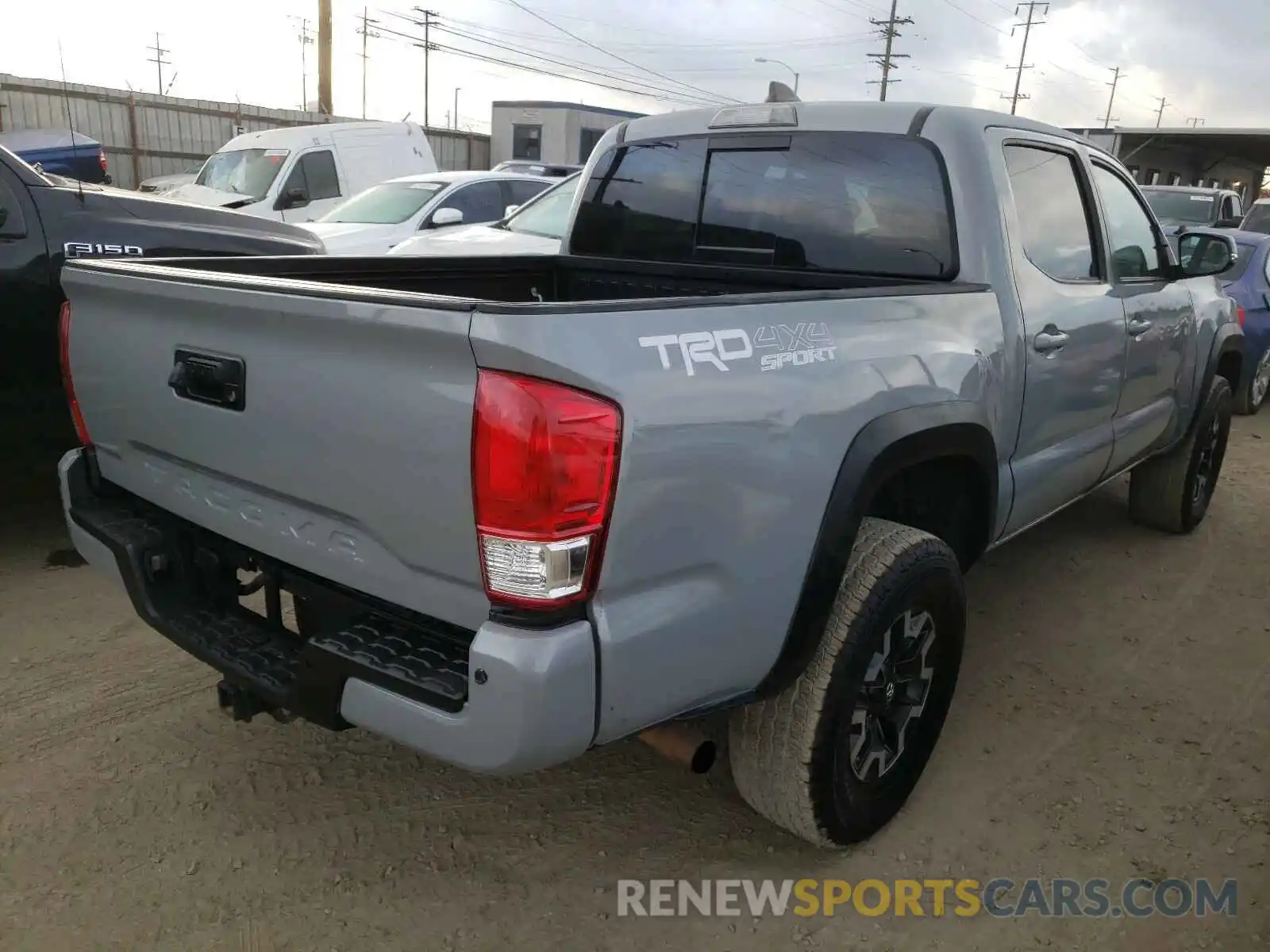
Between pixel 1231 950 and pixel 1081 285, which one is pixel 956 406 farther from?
pixel 1231 950

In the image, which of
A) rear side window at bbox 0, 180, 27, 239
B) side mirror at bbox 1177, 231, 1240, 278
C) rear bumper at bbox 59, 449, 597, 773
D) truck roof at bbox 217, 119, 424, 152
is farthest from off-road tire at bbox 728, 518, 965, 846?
truck roof at bbox 217, 119, 424, 152

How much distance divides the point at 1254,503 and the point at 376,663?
5905 millimetres

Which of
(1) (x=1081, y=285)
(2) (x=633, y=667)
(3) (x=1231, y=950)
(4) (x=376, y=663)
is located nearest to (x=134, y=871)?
(4) (x=376, y=663)

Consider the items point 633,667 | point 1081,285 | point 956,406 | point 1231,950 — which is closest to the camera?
point 633,667

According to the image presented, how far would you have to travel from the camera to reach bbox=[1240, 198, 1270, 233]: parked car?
12.4m

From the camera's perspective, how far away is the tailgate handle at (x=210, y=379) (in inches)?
84.7

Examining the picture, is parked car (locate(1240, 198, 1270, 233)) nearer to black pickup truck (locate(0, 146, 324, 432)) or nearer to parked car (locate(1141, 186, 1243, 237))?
parked car (locate(1141, 186, 1243, 237))

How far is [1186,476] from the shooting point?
198 inches

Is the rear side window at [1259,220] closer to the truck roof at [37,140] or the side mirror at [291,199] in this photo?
the side mirror at [291,199]

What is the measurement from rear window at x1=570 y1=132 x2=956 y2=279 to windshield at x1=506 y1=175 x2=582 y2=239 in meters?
4.15

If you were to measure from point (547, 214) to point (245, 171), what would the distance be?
5.69 m

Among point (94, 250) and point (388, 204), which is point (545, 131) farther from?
point (94, 250)

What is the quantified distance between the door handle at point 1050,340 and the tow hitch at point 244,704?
2477 millimetres

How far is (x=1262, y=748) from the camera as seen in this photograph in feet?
10.6
